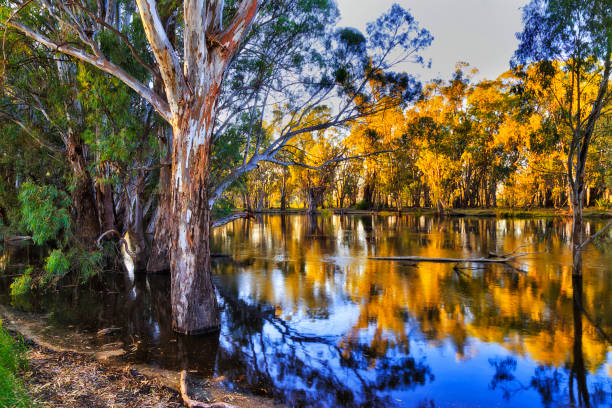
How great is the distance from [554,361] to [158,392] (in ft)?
18.6

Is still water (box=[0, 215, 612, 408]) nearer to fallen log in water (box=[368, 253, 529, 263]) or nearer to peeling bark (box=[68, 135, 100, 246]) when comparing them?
fallen log in water (box=[368, 253, 529, 263])

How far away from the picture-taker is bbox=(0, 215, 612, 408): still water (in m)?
5.15

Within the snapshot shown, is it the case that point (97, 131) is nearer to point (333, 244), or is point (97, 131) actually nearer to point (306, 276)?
point (306, 276)

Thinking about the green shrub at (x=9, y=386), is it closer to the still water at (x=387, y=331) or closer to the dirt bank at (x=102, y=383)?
the dirt bank at (x=102, y=383)

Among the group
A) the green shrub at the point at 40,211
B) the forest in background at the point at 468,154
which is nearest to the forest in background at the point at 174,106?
the green shrub at the point at 40,211

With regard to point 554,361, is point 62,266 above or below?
above

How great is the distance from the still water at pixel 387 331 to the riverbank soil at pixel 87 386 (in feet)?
2.58

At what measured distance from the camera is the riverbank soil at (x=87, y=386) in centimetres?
387

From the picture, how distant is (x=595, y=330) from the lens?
719 cm

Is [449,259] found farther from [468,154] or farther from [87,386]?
[468,154]

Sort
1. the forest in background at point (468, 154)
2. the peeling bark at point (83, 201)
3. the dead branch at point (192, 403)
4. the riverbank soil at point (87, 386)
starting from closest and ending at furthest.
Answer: the riverbank soil at point (87, 386), the dead branch at point (192, 403), the peeling bark at point (83, 201), the forest in background at point (468, 154)

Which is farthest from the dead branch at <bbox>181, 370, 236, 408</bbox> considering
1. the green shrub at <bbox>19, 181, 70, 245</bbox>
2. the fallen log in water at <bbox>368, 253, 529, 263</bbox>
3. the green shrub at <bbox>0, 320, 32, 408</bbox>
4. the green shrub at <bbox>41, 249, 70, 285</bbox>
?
the fallen log in water at <bbox>368, 253, 529, 263</bbox>

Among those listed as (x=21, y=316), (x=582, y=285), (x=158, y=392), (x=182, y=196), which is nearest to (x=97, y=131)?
(x=21, y=316)

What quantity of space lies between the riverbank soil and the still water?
2.58 feet
